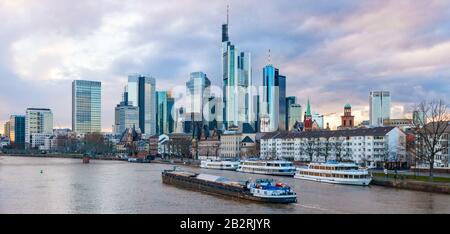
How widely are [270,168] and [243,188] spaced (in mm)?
41907

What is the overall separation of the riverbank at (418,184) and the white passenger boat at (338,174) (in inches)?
85.5

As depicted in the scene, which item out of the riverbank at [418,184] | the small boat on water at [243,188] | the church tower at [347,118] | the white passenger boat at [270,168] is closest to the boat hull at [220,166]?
the white passenger boat at [270,168]

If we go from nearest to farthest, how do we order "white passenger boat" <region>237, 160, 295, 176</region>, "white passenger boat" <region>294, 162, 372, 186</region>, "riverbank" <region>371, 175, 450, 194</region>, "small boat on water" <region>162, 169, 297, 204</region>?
"small boat on water" <region>162, 169, 297, 204</region> → "riverbank" <region>371, 175, 450, 194</region> → "white passenger boat" <region>294, 162, 372, 186</region> → "white passenger boat" <region>237, 160, 295, 176</region>

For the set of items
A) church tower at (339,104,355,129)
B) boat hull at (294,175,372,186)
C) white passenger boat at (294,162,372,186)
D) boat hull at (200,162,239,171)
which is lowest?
boat hull at (200,162,239,171)

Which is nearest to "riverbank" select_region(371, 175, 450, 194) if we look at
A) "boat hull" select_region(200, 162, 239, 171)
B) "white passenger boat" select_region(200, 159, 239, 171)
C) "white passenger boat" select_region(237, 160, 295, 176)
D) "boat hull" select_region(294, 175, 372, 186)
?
"boat hull" select_region(294, 175, 372, 186)

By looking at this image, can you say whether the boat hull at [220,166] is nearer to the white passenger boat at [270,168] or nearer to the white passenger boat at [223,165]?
the white passenger boat at [223,165]

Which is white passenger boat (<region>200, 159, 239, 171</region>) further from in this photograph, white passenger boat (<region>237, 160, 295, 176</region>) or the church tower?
the church tower

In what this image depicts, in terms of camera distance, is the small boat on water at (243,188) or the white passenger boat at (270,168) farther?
the white passenger boat at (270,168)

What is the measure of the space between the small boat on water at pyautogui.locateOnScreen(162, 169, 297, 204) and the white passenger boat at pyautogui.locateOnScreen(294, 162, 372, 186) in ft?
48.3

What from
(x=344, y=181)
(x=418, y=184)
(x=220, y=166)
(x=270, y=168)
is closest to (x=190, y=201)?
(x=344, y=181)

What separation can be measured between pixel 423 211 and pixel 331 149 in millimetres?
81450

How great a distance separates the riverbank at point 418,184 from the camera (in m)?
60.1

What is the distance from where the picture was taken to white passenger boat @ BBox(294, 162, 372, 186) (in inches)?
2876
